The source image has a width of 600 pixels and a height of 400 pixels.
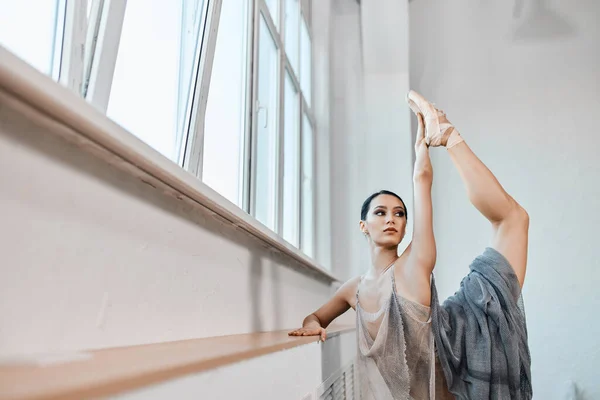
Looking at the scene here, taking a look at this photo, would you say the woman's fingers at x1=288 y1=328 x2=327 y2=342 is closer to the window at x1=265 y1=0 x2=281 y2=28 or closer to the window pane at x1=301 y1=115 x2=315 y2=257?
the window at x1=265 y1=0 x2=281 y2=28

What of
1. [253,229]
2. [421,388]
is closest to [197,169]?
[253,229]

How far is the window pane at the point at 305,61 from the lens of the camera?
12.2 feet

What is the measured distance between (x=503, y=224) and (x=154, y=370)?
4.63 ft

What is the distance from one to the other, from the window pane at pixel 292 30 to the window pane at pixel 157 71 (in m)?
1.79

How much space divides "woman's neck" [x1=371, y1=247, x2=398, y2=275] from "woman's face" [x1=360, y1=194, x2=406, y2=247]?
2cm

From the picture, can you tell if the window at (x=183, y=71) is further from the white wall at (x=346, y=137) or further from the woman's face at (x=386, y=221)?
the white wall at (x=346, y=137)

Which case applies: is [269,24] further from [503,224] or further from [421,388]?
[421,388]

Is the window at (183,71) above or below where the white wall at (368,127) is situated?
below

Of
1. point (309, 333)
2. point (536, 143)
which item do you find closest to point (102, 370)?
point (309, 333)

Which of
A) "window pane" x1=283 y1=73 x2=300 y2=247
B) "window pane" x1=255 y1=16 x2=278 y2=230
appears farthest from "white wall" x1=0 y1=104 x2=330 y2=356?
"window pane" x1=283 y1=73 x2=300 y2=247

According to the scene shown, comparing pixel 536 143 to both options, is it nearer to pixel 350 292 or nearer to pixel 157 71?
pixel 350 292

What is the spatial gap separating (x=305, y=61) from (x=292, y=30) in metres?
0.46

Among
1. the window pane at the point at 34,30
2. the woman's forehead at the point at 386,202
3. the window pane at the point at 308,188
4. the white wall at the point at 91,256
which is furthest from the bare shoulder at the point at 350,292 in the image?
the window pane at the point at 308,188

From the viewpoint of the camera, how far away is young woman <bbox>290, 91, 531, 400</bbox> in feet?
5.26
